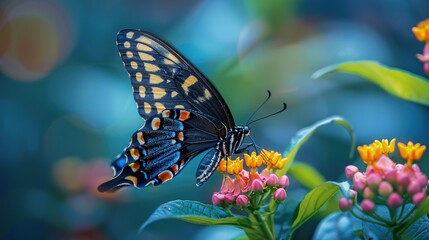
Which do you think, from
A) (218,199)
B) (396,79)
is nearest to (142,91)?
(218,199)

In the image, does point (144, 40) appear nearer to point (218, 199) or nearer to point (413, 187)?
point (218, 199)

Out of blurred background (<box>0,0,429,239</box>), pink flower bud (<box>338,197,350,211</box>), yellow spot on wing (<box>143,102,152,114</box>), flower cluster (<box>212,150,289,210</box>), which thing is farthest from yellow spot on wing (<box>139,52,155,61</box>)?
blurred background (<box>0,0,429,239</box>)

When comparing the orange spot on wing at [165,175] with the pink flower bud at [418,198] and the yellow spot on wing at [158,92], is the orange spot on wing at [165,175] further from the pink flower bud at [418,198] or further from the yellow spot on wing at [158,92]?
the pink flower bud at [418,198]

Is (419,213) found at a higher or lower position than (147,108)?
lower

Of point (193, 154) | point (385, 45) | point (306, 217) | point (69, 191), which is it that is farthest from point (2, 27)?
point (306, 217)

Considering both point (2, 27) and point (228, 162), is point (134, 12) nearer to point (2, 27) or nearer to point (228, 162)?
point (2, 27)

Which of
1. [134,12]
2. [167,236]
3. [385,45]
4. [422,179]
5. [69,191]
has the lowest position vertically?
[167,236]
